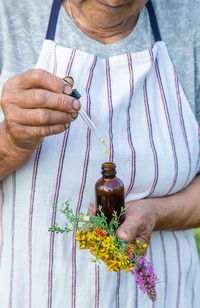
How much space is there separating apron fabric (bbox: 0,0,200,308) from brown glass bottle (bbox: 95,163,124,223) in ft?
0.51

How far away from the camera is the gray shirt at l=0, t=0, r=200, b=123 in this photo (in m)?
1.40

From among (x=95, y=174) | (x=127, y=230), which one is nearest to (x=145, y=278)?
(x=127, y=230)

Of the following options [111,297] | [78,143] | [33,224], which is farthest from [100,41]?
[111,297]

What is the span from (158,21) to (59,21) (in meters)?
0.36

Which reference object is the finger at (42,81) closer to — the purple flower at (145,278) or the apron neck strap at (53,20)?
the apron neck strap at (53,20)

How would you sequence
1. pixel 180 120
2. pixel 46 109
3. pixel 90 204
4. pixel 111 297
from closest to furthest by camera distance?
1. pixel 46 109
2. pixel 90 204
3. pixel 111 297
4. pixel 180 120

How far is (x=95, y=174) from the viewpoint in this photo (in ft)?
4.53

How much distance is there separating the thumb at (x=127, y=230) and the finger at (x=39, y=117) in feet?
1.04

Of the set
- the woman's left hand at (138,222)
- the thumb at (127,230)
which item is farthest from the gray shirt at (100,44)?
the thumb at (127,230)

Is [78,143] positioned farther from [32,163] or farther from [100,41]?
[100,41]

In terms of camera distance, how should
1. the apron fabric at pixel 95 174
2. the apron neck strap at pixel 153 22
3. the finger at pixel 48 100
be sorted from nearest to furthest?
the finger at pixel 48 100, the apron fabric at pixel 95 174, the apron neck strap at pixel 153 22

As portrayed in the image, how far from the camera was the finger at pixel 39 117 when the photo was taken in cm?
112

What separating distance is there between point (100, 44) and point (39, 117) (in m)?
0.47

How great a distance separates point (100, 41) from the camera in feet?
4.92
